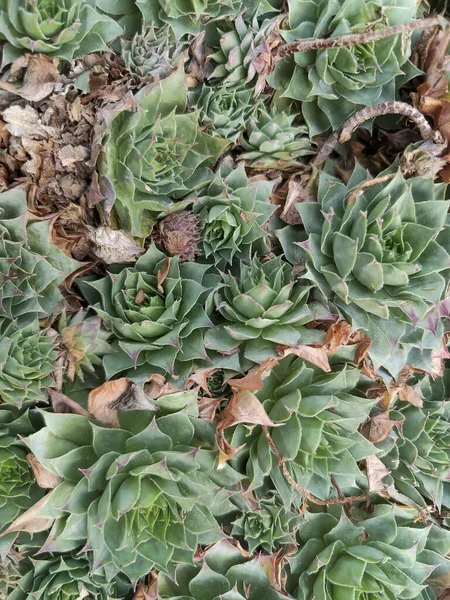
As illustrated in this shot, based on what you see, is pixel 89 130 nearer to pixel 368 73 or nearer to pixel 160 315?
pixel 160 315

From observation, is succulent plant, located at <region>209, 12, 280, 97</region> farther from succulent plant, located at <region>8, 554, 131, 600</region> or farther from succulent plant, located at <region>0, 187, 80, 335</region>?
succulent plant, located at <region>8, 554, 131, 600</region>

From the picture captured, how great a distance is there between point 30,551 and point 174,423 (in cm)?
53

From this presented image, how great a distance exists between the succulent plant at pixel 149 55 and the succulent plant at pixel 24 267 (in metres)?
0.44

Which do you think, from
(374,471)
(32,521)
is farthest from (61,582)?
(374,471)

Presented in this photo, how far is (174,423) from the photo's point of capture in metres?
1.41

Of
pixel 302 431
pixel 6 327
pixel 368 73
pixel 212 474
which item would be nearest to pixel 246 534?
pixel 212 474

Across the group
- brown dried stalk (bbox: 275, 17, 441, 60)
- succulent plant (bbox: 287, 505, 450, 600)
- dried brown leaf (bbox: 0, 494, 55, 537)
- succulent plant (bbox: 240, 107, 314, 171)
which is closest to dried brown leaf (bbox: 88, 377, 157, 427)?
dried brown leaf (bbox: 0, 494, 55, 537)

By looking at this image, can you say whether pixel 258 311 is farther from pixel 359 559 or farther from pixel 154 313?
pixel 359 559

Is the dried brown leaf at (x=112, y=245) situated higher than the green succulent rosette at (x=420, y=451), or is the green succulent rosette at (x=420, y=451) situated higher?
the dried brown leaf at (x=112, y=245)

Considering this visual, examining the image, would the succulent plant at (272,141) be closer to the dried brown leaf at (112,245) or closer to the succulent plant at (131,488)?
the dried brown leaf at (112,245)

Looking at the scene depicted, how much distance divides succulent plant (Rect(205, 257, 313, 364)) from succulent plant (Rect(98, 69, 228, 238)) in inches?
10.4

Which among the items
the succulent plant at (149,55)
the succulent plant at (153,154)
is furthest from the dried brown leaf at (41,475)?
the succulent plant at (149,55)

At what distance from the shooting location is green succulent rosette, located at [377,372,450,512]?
1.67 meters

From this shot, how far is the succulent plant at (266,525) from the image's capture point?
1.52 metres
